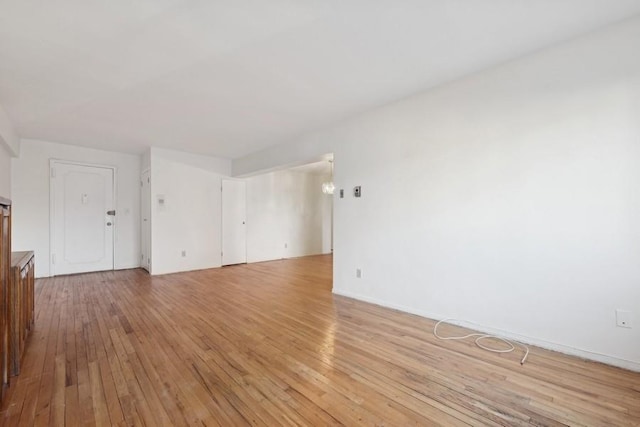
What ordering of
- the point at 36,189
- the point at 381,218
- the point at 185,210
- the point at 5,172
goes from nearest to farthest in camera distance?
1. the point at 381,218
2. the point at 5,172
3. the point at 36,189
4. the point at 185,210

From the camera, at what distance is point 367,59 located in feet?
7.73

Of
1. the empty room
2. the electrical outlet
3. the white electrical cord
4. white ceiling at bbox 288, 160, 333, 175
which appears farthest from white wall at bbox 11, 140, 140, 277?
the electrical outlet

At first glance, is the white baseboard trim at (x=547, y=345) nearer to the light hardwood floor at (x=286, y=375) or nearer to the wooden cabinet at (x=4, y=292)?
the light hardwood floor at (x=286, y=375)

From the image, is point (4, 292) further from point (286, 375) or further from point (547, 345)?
point (547, 345)

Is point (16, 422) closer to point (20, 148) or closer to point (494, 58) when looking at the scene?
point (494, 58)

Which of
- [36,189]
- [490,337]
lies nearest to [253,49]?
[490,337]

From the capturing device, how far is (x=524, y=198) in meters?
2.36

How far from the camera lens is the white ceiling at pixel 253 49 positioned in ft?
5.90

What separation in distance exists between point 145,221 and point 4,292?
172 inches

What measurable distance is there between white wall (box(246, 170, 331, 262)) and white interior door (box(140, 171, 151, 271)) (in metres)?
2.04

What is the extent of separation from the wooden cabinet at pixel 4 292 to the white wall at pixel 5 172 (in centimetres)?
345

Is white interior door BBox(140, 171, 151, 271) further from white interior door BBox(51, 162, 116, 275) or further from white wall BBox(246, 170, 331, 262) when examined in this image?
white wall BBox(246, 170, 331, 262)

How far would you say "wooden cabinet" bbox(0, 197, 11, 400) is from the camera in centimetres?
156

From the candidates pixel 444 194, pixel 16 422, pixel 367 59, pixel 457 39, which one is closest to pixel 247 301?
pixel 16 422
